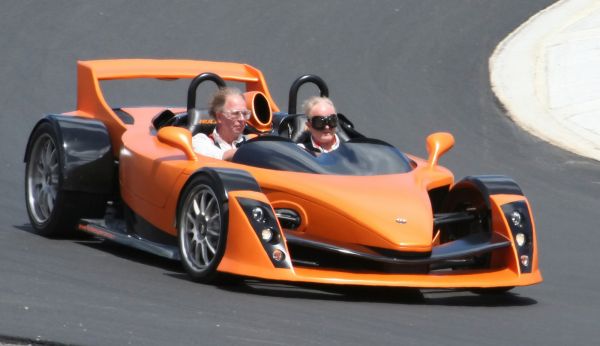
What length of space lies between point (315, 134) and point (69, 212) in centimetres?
197

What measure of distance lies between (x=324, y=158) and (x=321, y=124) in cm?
55

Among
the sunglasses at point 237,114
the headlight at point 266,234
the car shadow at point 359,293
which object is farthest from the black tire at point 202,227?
the sunglasses at point 237,114

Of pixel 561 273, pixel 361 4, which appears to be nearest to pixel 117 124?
pixel 561 273

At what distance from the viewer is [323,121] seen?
10.0 metres

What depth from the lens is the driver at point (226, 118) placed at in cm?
1020

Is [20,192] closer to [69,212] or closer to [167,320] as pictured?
[69,212]

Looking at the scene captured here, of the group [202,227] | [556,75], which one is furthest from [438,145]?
[556,75]

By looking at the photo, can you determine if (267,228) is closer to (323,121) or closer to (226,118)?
(323,121)

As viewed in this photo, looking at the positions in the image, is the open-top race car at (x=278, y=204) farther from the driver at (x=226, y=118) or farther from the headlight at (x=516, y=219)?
the driver at (x=226, y=118)

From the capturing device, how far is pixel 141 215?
33.2ft

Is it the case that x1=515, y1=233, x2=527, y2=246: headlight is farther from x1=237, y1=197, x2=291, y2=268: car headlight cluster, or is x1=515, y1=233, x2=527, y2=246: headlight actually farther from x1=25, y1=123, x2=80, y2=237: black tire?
x1=25, y1=123, x2=80, y2=237: black tire

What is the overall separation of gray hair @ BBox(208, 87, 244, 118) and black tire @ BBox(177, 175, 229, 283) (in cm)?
118

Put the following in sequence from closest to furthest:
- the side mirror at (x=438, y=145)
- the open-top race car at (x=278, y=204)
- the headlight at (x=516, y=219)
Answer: the open-top race car at (x=278, y=204) < the headlight at (x=516, y=219) < the side mirror at (x=438, y=145)

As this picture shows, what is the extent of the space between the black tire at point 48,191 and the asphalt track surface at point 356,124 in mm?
176
